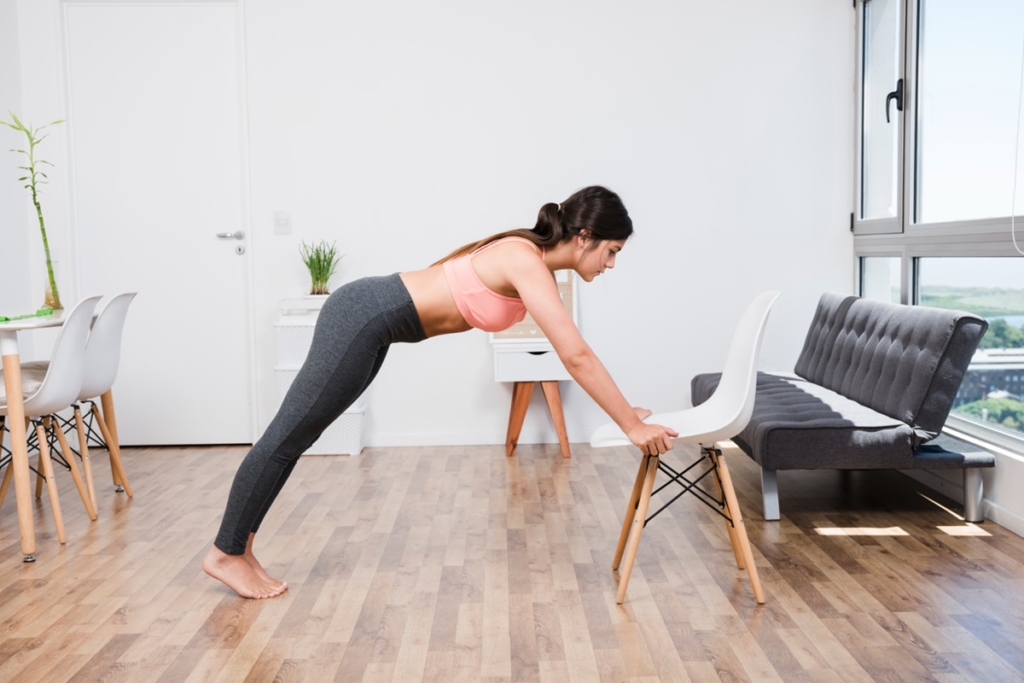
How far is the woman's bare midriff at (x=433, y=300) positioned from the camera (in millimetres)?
2648

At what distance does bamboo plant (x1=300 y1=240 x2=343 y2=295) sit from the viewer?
5.05 metres

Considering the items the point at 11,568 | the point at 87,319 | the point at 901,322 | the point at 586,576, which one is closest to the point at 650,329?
the point at 901,322

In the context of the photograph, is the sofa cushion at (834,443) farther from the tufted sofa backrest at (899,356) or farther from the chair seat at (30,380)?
the chair seat at (30,380)

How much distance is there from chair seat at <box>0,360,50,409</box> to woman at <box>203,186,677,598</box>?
122cm

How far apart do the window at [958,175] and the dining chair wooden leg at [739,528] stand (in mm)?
1321

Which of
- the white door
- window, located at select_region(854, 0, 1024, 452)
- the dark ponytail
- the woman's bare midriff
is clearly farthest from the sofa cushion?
the white door

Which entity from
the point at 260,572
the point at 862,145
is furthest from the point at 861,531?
the point at 862,145

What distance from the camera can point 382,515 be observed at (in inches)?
150

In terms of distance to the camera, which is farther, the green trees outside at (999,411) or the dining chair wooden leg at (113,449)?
the dining chair wooden leg at (113,449)

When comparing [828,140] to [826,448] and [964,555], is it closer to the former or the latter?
[826,448]

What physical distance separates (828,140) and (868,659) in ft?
11.2

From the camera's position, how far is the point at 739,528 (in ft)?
9.45

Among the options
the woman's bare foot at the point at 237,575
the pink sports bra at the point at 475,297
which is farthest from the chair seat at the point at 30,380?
the pink sports bra at the point at 475,297

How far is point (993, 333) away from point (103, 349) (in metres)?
3.37
